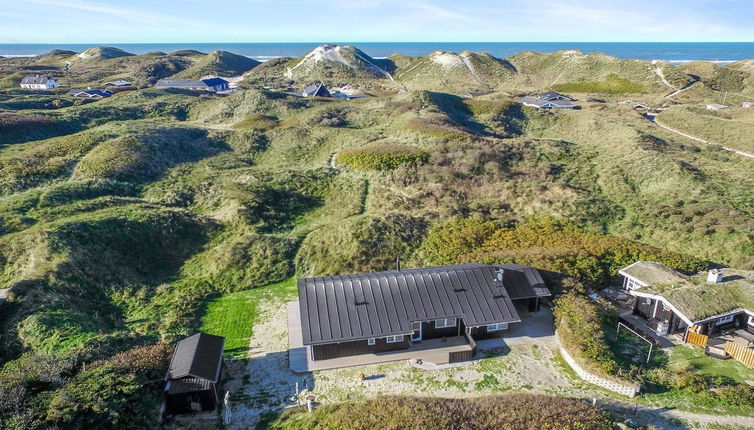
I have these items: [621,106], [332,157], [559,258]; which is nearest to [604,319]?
[559,258]

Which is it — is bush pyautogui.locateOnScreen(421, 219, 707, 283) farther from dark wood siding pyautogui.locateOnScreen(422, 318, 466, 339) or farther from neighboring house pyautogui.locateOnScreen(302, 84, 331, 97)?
neighboring house pyautogui.locateOnScreen(302, 84, 331, 97)

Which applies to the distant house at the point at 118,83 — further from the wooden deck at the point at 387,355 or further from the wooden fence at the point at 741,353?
the wooden fence at the point at 741,353

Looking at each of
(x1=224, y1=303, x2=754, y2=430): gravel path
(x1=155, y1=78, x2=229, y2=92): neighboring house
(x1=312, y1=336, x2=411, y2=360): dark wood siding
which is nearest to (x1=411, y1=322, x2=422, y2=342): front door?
(x1=312, y1=336, x2=411, y2=360): dark wood siding

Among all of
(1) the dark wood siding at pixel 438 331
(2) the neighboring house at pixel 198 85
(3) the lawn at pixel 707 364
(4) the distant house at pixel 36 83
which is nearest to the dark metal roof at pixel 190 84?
(2) the neighboring house at pixel 198 85

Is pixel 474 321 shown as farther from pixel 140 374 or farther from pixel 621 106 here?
pixel 621 106

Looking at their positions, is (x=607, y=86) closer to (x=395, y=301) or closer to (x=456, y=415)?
(x=395, y=301)
